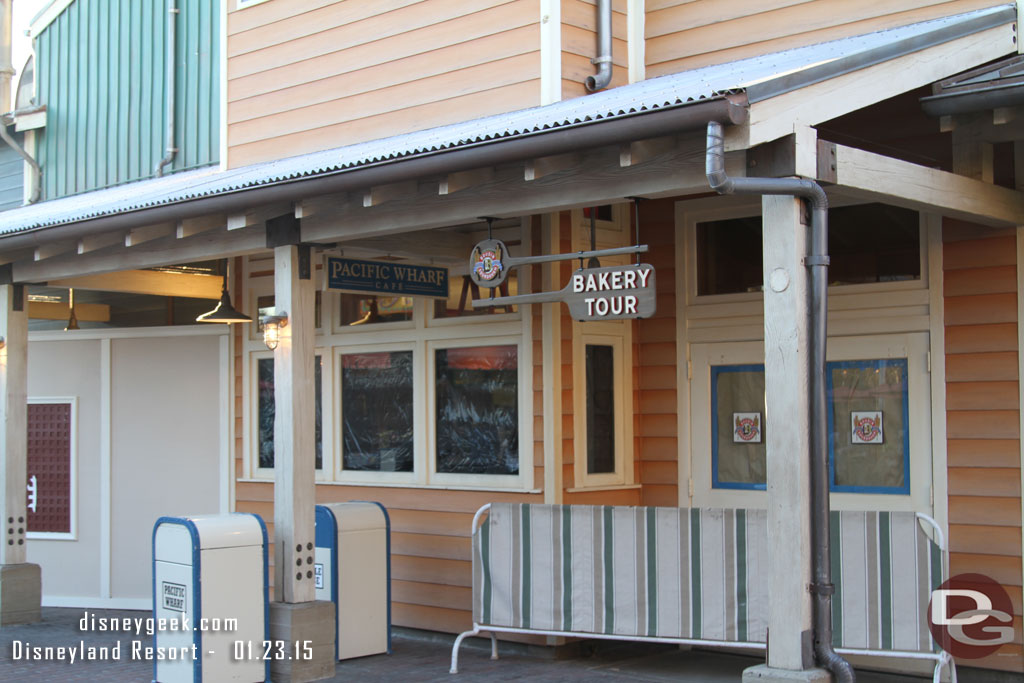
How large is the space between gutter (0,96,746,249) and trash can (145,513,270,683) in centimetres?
215

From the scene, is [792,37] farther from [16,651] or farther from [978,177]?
[16,651]

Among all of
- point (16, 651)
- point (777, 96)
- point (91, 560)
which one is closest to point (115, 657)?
point (16, 651)

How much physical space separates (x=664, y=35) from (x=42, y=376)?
302 inches

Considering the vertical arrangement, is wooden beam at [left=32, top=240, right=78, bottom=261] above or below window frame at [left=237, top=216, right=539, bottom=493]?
above

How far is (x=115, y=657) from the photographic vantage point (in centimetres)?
880

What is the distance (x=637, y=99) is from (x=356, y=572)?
14.2 ft

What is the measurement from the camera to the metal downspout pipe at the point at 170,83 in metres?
11.9

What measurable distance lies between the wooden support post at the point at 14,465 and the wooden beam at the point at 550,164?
6283mm

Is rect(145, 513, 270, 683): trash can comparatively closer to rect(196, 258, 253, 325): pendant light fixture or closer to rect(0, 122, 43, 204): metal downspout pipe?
rect(196, 258, 253, 325): pendant light fixture

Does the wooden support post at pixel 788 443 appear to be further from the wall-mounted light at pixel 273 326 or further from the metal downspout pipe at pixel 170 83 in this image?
the metal downspout pipe at pixel 170 83

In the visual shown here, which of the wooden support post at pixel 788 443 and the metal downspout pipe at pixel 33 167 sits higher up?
the metal downspout pipe at pixel 33 167

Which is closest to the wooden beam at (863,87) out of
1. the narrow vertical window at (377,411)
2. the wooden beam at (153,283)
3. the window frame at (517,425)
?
the window frame at (517,425)

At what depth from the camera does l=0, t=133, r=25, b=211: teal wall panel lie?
45.3 ft

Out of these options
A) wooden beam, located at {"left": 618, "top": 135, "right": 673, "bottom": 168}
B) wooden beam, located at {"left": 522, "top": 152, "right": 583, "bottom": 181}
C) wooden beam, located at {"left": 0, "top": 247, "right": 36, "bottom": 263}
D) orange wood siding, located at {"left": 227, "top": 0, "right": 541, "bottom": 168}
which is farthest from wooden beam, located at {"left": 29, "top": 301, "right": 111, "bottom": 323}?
wooden beam, located at {"left": 618, "top": 135, "right": 673, "bottom": 168}
